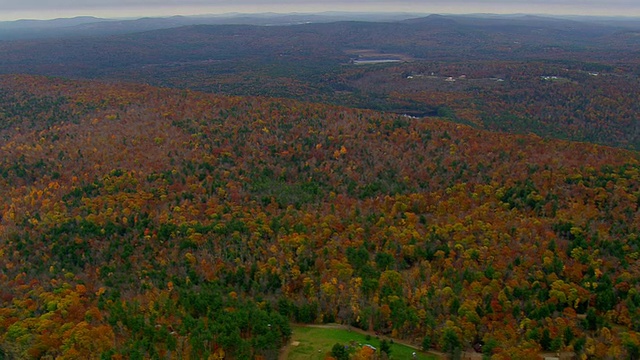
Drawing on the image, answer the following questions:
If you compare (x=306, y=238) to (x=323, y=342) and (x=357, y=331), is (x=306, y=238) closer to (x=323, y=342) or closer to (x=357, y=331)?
(x=357, y=331)

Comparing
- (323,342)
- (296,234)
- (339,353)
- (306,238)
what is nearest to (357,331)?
(323,342)

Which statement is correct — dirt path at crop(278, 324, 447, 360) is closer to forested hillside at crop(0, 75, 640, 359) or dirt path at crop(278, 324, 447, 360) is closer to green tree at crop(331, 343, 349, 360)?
forested hillside at crop(0, 75, 640, 359)

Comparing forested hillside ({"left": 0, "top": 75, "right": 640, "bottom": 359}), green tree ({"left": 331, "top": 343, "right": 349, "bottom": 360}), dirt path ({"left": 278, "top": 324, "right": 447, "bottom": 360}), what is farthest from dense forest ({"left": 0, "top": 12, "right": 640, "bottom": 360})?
green tree ({"left": 331, "top": 343, "right": 349, "bottom": 360})

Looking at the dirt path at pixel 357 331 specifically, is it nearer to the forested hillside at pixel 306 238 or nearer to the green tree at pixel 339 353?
the forested hillside at pixel 306 238

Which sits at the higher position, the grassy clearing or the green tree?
the green tree

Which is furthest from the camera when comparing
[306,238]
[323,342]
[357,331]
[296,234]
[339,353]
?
[296,234]
